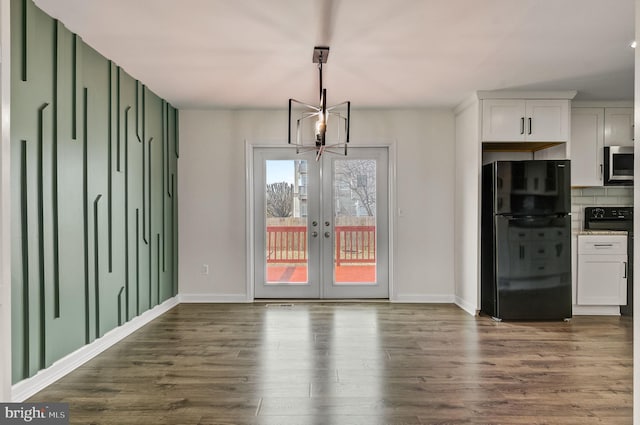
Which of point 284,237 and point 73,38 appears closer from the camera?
point 73,38

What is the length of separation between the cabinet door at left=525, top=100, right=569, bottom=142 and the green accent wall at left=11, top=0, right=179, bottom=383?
4099 mm

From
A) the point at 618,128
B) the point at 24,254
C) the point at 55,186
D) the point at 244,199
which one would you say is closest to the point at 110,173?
the point at 55,186

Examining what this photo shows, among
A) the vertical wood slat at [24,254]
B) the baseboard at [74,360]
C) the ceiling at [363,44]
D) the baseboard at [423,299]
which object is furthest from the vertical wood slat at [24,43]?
the baseboard at [423,299]

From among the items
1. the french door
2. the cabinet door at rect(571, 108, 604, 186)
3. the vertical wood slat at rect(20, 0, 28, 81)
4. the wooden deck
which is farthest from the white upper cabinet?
the vertical wood slat at rect(20, 0, 28, 81)

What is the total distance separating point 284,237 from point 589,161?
3726mm

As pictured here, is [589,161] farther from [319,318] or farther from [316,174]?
[319,318]

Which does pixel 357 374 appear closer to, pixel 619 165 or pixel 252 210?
pixel 252 210

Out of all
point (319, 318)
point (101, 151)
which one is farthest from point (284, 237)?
point (101, 151)

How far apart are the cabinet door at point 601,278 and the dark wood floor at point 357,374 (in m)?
0.28

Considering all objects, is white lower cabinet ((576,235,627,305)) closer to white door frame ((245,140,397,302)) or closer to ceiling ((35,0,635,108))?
ceiling ((35,0,635,108))

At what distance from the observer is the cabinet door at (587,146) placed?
15.4 ft

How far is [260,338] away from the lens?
145 inches

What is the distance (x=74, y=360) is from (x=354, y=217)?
3.37m

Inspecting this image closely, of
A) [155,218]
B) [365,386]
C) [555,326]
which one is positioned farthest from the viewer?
[155,218]
